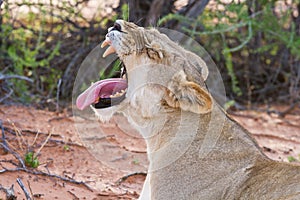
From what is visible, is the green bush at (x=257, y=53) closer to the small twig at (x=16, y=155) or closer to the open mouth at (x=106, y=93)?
the small twig at (x=16, y=155)

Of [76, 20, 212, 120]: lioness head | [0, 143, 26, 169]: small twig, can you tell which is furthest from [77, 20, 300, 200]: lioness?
[0, 143, 26, 169]: small twig

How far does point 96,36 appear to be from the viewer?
7.36 m

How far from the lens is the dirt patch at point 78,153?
14.4 feet

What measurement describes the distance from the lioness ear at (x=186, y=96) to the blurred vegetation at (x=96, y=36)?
121 inches

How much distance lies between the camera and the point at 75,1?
23.1ft

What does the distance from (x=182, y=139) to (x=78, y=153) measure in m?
1.75

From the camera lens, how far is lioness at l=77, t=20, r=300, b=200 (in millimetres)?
3648

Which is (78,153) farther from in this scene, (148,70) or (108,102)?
(148,70)

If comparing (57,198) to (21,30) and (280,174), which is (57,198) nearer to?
(280,174)

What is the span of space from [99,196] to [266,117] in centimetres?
360

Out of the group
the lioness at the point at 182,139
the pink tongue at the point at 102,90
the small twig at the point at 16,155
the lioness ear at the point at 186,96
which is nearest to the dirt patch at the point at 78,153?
the small twig at the point at 16,155

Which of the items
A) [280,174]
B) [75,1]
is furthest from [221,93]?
[280,174]

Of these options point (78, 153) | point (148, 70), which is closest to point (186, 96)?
point (148, 70)

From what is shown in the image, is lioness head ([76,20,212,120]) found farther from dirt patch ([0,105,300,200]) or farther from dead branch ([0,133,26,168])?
dead branch ([0,133,26,168])
